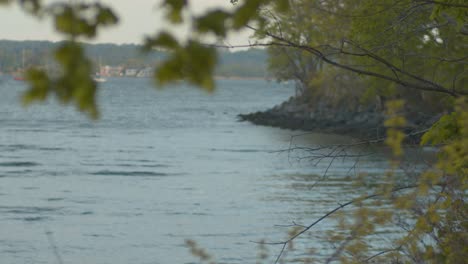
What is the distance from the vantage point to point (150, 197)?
2262 cm

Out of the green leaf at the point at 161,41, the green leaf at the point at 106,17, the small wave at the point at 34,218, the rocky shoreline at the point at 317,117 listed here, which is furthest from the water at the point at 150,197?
the rocky shoreline at the point at 317,117

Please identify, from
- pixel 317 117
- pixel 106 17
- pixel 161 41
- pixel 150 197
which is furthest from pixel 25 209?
pixel 317 117

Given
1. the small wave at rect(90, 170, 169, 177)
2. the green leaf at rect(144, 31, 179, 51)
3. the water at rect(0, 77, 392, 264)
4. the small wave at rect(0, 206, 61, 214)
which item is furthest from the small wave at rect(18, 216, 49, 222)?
the green leaf at rect(144, 31, 179, 51)

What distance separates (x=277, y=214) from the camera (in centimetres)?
1956

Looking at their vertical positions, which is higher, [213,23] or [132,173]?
[213,23]

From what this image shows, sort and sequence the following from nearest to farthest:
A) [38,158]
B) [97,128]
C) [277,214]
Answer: [277,214] → [38,158] → [97,128]

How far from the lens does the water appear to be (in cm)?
1575

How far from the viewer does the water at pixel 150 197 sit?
15.8 metres

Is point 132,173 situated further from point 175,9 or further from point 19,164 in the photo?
point 175,9

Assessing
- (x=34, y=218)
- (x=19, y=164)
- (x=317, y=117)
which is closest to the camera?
(x=34, y=218)

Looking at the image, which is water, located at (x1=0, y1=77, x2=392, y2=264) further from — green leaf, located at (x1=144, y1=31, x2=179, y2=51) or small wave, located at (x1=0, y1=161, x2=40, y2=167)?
green leaf, located at (x1=144, y1=31, x2=179, y2=51)

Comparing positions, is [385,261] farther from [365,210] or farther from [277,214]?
[277,214]

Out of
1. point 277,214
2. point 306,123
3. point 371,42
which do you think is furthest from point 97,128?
point 371,42

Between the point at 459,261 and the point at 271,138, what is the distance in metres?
39.6
